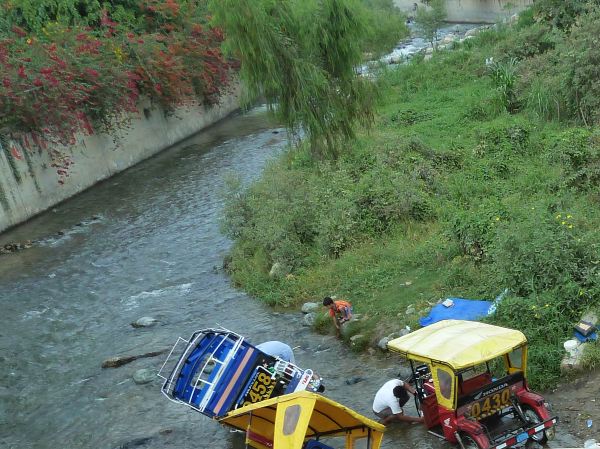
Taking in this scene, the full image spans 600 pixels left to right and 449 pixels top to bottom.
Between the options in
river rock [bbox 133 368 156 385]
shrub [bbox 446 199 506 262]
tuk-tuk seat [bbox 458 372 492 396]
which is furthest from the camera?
river rock [bbox 133 368 156 385]

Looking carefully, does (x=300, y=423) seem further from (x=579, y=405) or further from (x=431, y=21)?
(x=431, y=21)

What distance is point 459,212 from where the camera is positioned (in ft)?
49.0

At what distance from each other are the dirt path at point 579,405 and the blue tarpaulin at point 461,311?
6.20 feet

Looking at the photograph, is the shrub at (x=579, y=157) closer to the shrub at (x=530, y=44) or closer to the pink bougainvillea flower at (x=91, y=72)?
the shrub at (x=530, y=44)

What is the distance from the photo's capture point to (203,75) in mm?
33219

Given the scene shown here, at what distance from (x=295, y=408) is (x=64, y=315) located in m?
9.90

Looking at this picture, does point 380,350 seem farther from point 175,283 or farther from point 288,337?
point 175,283

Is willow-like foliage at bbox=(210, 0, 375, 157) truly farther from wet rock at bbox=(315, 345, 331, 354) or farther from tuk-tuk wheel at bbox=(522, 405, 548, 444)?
tuk-tuk wheel at bbox=(522, 405, 548, 444)

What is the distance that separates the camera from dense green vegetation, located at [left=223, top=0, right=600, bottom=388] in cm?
1080

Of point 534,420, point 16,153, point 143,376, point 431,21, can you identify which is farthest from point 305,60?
point 431,21

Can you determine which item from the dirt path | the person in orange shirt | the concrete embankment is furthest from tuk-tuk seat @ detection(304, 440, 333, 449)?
the concrete embankment

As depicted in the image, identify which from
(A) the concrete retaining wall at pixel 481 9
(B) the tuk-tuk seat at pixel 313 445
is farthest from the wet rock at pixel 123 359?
(A) the concrete retaining wall at pixel 481 9

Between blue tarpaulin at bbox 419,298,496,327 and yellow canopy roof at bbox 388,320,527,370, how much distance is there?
1633 millimetres

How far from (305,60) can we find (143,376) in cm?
1009
